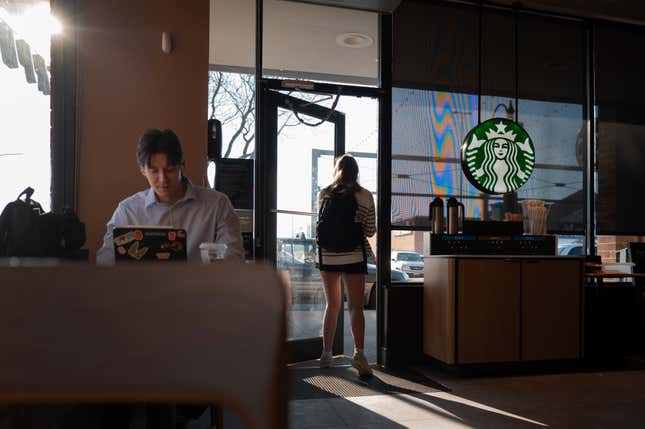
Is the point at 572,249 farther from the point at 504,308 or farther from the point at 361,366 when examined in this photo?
the point at 361,366

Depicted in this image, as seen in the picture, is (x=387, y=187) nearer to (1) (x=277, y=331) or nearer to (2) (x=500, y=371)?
(2) (x=500, y=371)

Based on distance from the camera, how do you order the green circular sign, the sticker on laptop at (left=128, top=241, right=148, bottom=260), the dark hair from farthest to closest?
the green circular sign, the dark hair, the sticker on laptop at (left=128, top=241, right=148, bottom=260)

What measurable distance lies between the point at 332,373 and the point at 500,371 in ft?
4.19

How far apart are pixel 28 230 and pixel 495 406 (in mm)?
2608

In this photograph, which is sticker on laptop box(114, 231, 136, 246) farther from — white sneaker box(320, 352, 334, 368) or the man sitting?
white sneaker box(320, 352, 334, 368)

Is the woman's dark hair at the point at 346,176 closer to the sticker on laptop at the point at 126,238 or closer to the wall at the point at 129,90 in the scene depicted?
the wall at the point at 129,90

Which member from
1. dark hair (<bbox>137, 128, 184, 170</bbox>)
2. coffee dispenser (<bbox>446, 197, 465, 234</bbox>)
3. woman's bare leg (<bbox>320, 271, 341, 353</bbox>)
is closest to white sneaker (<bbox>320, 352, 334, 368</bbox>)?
woman's bare leg (<bbox>320, 271, 341, 353</bbox>)

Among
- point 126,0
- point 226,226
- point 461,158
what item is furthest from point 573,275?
point 126,0

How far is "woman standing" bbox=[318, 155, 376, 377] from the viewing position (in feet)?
11.6

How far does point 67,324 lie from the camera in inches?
18.7

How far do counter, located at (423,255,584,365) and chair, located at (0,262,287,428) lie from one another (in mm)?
3230

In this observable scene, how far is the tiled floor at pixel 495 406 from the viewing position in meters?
2.51

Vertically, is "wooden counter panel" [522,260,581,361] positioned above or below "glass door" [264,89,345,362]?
below

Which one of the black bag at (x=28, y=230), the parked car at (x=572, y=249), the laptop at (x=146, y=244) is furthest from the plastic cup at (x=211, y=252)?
the parked car at (x=572, y=249)
